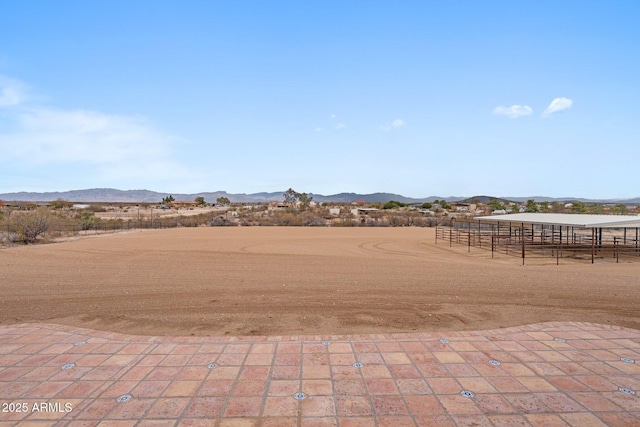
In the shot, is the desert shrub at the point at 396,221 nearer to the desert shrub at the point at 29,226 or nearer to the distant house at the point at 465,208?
the desert shrub at the point at 29,226

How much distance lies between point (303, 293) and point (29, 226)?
22049mm

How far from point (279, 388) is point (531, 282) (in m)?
8.89

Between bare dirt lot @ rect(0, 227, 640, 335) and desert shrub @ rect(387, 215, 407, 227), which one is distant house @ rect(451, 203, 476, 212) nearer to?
desert shrub @ rect(387, 215, 407, 227)

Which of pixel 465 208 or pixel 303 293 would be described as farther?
pixel 465 208

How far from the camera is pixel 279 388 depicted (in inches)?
164

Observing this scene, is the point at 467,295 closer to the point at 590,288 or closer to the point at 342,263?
the point at 590,288

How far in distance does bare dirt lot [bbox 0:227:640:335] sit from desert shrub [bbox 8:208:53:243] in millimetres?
8111

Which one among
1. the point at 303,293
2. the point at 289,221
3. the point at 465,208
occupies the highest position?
the point at 465,208

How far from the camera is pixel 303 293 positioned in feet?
29.7

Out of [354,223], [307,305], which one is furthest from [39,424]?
[354,223]

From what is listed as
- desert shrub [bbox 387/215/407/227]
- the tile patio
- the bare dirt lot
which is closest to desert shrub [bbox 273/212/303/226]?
desert shrub [bbox 387/215/407/227]

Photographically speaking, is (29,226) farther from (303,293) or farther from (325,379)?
(325,379)

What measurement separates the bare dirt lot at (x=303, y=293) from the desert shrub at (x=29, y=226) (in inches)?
319

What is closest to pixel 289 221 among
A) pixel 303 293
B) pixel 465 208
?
pixel 303 293
